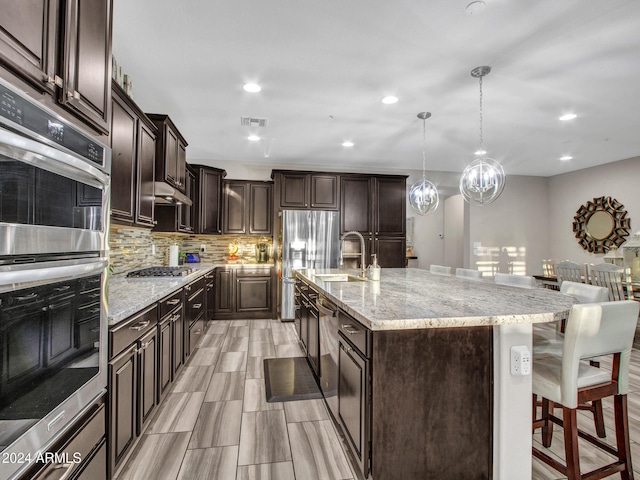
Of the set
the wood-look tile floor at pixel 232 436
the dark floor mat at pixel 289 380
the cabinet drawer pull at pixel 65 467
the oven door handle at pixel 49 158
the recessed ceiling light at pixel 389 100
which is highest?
the recessed ceiling light at pixel 389 100

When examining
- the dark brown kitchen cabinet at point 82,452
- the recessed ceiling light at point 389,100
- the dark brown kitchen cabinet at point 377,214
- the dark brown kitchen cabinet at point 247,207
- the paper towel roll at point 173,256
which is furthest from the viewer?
the dark brown kitchen cabinet at point 377,214

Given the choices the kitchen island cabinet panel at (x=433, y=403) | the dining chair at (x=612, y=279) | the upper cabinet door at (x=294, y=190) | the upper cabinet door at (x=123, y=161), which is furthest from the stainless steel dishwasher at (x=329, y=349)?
the dining chair at (x=612, y=279)

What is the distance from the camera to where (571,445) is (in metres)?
1.54

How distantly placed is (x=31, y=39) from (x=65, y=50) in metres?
0.16

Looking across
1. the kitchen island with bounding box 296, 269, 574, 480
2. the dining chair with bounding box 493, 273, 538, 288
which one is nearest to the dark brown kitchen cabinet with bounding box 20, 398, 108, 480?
the kitchen island with bounding box 296, 269, 574, 480

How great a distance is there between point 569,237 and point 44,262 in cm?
824

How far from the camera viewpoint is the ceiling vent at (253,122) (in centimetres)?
394

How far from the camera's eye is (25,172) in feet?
3.00

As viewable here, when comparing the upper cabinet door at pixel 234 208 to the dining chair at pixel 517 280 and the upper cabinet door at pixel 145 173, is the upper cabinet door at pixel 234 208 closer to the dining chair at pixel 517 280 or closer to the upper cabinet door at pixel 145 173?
the upper cabinet door at pixel 145 173

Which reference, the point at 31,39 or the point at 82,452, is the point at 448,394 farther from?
the point at 31,39

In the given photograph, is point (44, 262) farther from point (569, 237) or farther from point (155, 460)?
point (569, 237)

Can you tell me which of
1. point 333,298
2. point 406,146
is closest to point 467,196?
point 406,146

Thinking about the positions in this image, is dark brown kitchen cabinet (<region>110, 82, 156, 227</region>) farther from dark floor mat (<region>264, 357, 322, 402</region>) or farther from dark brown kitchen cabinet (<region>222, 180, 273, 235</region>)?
dark brown kitchen cabinet (<region>222, 180, 273, 235</region>)

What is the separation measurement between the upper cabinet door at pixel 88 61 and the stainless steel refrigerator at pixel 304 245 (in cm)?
376
